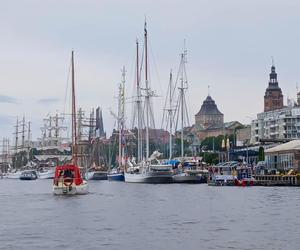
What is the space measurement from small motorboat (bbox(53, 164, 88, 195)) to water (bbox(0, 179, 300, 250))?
6988 millimetres

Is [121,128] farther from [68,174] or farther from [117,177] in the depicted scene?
[68,174]

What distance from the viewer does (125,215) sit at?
59469 millimetres

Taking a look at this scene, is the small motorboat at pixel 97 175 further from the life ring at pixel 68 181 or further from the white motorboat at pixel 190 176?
the life ring at pixel 68 181

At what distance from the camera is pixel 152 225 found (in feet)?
166

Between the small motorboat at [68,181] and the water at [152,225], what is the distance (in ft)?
22.9

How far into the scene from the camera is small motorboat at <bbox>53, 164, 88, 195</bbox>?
82500 millimetres

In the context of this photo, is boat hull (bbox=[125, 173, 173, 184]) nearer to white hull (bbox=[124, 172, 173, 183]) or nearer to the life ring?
white hull (bbox=[124, 172, 173, 183])

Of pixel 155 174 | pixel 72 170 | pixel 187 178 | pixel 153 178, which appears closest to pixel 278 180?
pixel 187 178

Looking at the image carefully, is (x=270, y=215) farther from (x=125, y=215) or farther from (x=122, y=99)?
(x=122, y=99)

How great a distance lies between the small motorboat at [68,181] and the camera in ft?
271

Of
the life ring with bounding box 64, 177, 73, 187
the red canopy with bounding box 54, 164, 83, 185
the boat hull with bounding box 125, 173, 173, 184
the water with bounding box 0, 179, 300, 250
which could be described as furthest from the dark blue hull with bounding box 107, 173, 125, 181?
the water with bounding box 0, 179, 300, 250

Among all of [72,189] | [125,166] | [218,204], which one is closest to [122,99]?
[125,166]

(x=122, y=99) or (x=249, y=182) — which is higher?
(x=122, y=99)

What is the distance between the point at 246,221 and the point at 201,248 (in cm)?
1455
